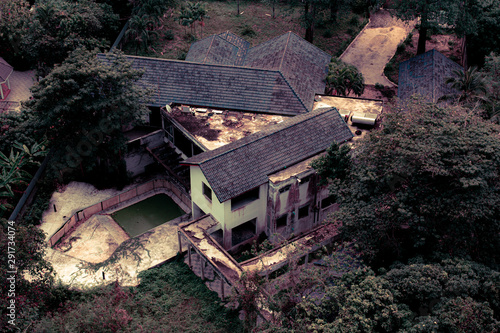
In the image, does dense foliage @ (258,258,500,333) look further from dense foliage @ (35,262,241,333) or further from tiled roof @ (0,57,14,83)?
tiled roof @ (0,57,14,83)

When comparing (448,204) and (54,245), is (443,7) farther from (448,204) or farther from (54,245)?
(54,245)

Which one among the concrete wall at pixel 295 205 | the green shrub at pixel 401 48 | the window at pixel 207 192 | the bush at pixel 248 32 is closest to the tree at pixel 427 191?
the concrete wall at pixel 295 205

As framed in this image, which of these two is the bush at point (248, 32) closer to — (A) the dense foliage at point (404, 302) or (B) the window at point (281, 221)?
(B) the window at point (281, 221)

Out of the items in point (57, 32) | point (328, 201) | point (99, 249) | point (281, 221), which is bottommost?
point (99, 249)

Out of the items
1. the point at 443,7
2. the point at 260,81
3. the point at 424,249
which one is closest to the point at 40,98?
the point at 260,81

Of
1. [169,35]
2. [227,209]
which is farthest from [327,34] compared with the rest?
[227,209]

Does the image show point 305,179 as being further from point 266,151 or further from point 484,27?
point 484,27

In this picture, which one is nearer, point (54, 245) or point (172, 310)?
point (172, 310)
